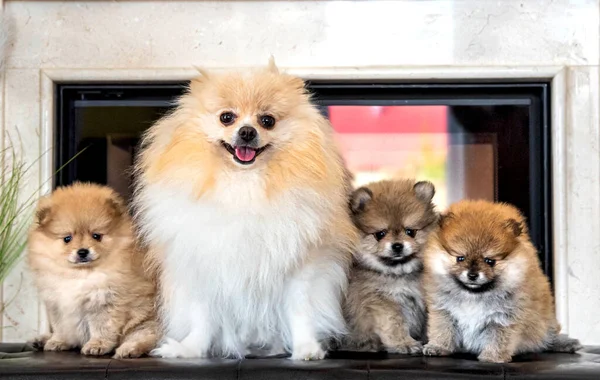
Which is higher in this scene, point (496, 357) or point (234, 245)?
point (234, 245)

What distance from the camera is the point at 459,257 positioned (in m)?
1.86

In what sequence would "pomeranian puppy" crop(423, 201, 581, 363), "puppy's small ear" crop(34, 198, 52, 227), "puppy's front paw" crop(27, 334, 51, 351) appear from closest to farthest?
"pomeranian puppy" crop(423, 201, 581, 363)
"puppy's small ear" crop(34, 198, 52, 227)
"puppy's front paw" crop(27, 334, 51, 351)

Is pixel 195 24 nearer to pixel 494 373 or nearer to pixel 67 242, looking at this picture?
pixel 67 242

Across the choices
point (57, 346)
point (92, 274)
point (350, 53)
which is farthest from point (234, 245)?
point (350, 53)

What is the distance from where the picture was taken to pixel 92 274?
6.66 feet

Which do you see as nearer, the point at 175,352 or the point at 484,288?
the point at 484,288

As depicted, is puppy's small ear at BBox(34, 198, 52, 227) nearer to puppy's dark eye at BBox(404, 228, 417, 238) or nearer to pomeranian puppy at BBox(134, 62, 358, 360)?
pomeranian puppy at BBox(134, 62, 358, 360)

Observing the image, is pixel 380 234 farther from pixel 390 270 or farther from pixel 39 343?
pixel 39 343

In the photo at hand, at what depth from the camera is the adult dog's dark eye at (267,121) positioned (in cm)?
196

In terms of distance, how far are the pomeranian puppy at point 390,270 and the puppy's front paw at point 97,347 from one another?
2.25 ft

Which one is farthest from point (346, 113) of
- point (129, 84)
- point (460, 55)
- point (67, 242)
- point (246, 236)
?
point (67, 242)

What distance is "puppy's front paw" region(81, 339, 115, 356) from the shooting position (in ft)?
6.57

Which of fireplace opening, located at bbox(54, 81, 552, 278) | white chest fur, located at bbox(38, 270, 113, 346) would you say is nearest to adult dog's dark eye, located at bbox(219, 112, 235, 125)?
white chest fur, located at bbox(38, 270, 113, 346)

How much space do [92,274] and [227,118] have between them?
591 mm
